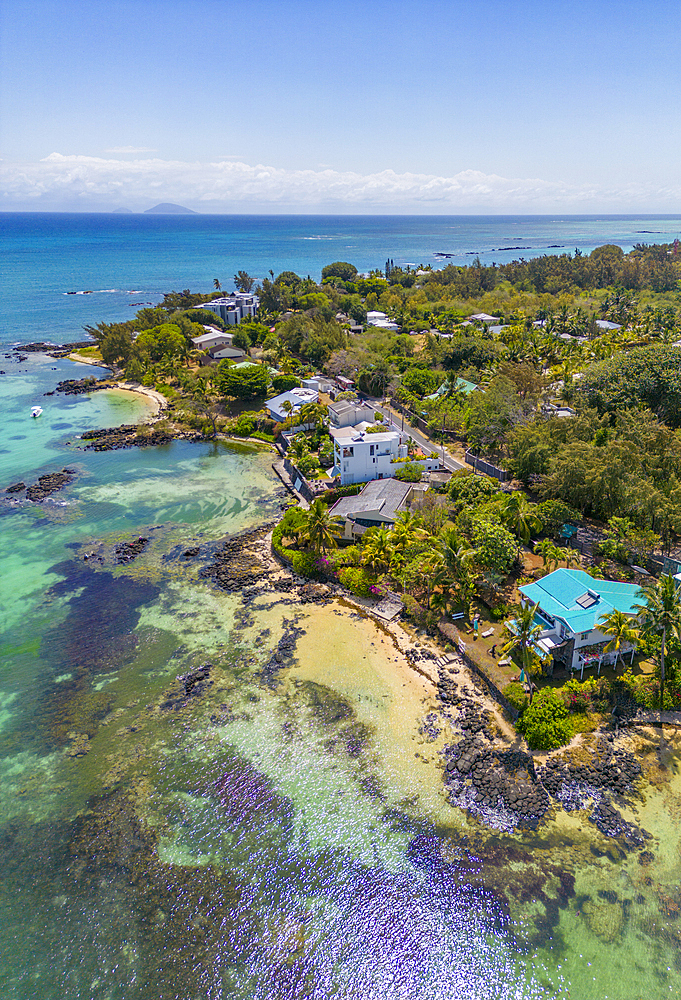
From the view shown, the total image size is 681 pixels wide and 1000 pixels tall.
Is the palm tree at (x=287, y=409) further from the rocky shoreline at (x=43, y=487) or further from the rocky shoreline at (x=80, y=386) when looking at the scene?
the rocky shoreline at (x=80, y=386)

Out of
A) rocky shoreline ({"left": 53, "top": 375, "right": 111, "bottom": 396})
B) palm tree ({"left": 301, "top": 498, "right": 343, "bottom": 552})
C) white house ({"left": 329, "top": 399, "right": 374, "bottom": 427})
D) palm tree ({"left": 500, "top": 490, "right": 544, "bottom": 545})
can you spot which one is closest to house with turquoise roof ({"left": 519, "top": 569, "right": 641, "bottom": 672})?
palm tree ({"left": 500, "top": 490, "right": 544, "bottom": 545})

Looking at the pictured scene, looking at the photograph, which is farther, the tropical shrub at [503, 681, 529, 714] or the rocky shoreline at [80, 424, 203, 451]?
the rocky shoreline at [80, 424, 203, 451]

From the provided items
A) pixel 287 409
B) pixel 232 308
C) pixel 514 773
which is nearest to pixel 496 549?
pixel 514 773

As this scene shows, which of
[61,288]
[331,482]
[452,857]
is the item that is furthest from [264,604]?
[61,288]

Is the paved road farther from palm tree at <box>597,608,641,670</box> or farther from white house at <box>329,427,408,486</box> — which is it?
palm tree at <box>597,608,641,670</box>

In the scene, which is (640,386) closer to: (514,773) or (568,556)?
(568,556)

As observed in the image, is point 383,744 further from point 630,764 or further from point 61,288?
point 61,288
